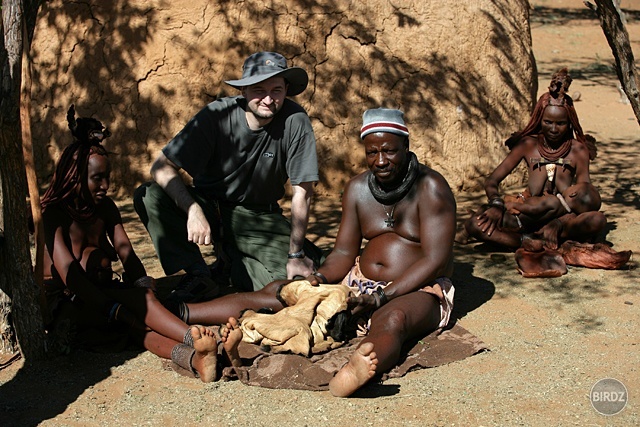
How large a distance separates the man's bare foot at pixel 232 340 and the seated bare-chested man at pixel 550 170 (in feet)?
8.77

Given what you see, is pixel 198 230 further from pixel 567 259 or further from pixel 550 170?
pixel 550 170

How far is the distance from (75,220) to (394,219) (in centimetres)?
181

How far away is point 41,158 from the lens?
305 inches

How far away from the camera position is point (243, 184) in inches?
216

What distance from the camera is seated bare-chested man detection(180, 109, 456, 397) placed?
4.61 metres

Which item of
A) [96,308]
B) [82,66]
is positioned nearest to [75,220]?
[96,308]

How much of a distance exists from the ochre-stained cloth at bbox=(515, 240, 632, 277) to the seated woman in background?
258cm

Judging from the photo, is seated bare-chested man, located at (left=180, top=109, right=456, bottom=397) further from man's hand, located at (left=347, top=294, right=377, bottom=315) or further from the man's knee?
the man's knee

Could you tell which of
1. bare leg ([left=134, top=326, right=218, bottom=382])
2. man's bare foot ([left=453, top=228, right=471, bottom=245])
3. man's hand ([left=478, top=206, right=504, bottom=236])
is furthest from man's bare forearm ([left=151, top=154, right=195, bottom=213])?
man's bare foot ([left=453, top=228, right=471, bottom=245])

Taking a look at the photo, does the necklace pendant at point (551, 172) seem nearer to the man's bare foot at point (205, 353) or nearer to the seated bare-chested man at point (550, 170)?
the seated bare-chested man at point (550, 170)

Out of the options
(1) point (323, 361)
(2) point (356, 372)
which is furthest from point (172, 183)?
(2) point (356, 372)

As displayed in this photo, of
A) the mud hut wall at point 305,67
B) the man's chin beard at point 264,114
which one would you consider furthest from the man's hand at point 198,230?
the mud hut wall at point 305,67

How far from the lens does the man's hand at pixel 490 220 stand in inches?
243

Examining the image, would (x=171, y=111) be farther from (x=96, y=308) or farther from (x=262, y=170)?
(x=96, y=308)
